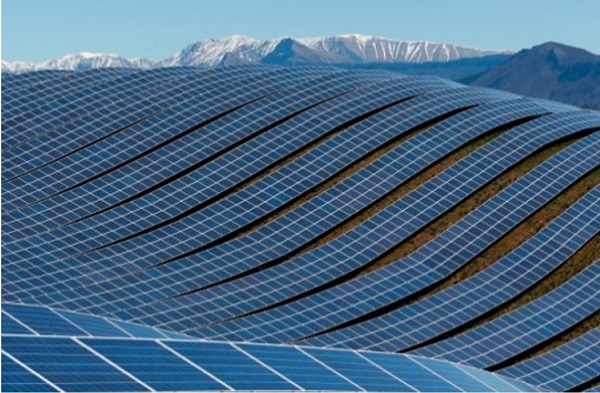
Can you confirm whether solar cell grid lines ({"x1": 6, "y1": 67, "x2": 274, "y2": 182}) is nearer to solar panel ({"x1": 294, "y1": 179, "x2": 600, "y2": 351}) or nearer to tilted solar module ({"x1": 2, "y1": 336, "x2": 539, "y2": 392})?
solar panel ({"x1": 294, "y1": 179, "x2": 600, "y2": 351})

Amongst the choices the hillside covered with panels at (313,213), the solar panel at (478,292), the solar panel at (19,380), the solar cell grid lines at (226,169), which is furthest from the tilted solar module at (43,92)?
the solar panel at (19,380)

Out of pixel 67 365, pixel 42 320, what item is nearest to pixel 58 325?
pixel 42 320

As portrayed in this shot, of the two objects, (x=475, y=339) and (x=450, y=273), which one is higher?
(x=450, y=273)

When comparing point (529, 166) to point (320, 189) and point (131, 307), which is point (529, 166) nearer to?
point (320, 189)

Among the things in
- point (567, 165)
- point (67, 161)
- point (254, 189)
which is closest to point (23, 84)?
point (67, 161)

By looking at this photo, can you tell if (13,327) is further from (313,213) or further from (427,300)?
(313,213)
